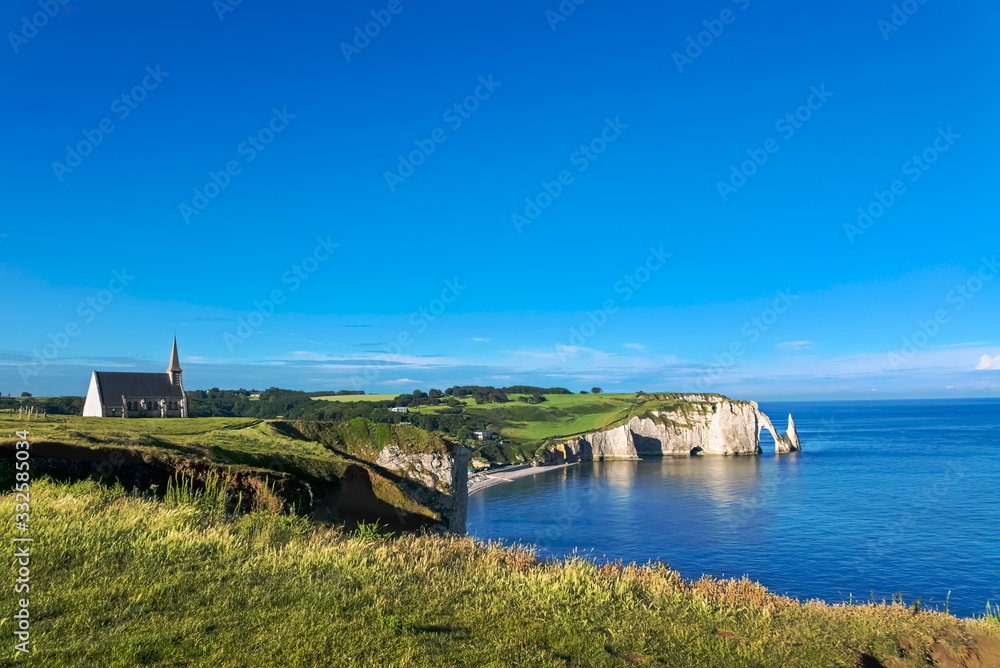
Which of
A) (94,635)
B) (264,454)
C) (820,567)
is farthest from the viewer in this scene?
(820,567)

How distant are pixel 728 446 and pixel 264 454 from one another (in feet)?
481

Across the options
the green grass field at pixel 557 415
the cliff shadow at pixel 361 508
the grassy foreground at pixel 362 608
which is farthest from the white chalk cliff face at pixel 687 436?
the grassy foreground at pixel 362 608

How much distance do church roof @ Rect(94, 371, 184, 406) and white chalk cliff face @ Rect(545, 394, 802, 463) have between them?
4059 inches

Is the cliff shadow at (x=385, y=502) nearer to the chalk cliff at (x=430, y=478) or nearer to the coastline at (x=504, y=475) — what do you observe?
the chalk cliff at (x=430, y=478)

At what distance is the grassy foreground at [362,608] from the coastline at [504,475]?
289 feet

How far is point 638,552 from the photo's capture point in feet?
183

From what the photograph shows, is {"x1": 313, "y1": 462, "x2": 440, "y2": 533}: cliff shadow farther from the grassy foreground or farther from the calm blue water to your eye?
the calm blue water

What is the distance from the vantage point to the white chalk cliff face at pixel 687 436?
14250 cm

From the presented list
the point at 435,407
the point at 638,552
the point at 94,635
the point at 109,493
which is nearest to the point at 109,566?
the point at 94,635

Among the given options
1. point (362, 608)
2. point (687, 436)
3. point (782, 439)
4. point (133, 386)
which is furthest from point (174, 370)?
point (782, 439)

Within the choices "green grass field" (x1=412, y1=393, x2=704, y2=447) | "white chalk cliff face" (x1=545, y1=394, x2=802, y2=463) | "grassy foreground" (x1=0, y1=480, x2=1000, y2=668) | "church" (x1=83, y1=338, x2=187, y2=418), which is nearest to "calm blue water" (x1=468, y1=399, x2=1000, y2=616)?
"white chalk cliff face" (x1=545, y1=394, x2=802, y2=463)

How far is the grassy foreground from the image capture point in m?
5.84

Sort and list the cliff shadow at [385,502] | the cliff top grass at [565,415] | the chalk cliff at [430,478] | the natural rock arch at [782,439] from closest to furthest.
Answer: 1. the cliff shadow at [385,502]
2. the chalk cliff at [430,478]
3. the natural rock arch at [782,439]
4. the cliff top grass at [565,415]

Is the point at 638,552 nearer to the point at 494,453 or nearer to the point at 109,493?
the point at 109,493
